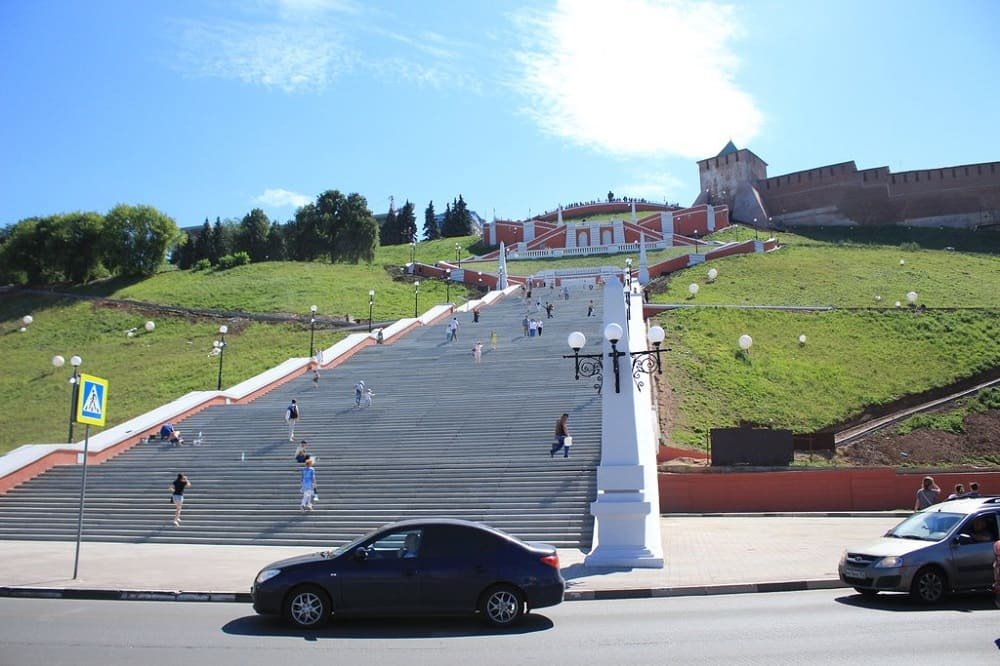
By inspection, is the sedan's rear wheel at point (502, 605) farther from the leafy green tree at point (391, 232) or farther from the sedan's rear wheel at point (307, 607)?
the leafy green tree at point (391, 232)

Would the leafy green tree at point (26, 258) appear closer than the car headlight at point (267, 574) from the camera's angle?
No

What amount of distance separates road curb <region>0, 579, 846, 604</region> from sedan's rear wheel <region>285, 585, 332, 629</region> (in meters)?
2.22

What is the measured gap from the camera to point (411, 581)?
27.7ft

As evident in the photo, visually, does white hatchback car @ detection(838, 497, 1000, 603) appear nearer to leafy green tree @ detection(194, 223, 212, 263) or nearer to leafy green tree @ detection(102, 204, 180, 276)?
leafy green tree @ detection(102, 204, 180, 276)

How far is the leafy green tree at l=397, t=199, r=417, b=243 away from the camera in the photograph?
10988 cm

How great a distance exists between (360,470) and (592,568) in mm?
7761

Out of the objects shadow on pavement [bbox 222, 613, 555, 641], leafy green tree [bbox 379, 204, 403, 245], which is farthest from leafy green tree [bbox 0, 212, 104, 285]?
shadow on pavement [bbox 222, 613, 555, 641]

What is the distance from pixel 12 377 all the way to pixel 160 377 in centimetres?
968

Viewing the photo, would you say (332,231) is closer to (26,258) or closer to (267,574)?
(26,258)

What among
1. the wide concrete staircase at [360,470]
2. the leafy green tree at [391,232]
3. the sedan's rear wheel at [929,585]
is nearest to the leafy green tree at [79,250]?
the wide concrete staircase at [360,470]

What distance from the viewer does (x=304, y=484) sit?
16547 mm

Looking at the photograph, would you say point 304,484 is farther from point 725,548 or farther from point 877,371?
point 877,371

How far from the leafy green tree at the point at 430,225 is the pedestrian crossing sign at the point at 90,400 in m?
102

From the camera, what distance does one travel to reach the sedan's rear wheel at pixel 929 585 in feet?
31.6
